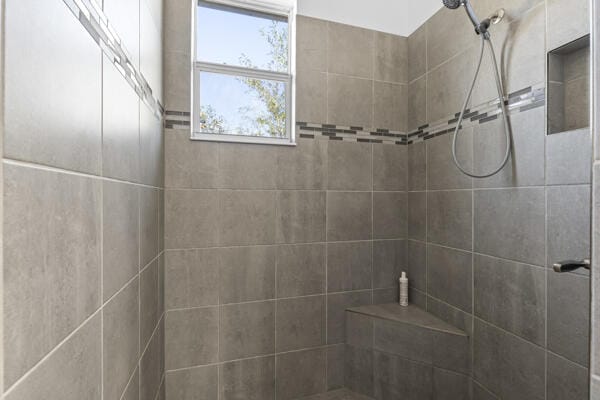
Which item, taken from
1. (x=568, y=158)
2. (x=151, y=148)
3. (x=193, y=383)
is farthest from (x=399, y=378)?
(x=151, y=148)

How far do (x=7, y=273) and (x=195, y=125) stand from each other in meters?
1.61

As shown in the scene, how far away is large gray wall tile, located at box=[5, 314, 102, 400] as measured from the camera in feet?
1.51

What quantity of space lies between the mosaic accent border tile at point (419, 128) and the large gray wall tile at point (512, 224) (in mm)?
405

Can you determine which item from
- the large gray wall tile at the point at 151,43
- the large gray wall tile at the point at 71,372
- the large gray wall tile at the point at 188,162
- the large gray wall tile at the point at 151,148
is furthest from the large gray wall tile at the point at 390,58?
the large gray wall tile at the point at 71,372

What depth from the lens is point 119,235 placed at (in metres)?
0.90

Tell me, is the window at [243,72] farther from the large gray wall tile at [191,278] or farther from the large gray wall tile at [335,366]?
the large gray wall tile at [335,366]

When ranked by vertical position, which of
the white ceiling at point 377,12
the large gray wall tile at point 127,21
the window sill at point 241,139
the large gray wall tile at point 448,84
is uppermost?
the white ceiling at point 377,12

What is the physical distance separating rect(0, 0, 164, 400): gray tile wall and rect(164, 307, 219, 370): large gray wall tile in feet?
2.19

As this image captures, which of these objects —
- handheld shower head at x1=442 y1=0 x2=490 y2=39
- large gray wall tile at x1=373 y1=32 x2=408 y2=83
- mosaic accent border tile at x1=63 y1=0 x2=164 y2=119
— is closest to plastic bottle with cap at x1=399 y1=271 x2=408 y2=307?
large gray wall tile at x1=373 y1=32 x2=408 y2=83

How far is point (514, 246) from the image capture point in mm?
1454

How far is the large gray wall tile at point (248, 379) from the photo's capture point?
1.87 metres

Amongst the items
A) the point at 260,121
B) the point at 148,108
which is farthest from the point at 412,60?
the point at 148,108

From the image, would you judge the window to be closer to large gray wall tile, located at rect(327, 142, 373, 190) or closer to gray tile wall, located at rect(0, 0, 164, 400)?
large gray wall tile, located at rect(327, 142, 373, 190)

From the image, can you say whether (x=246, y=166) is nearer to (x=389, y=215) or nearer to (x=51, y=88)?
(x=389, y=215)
